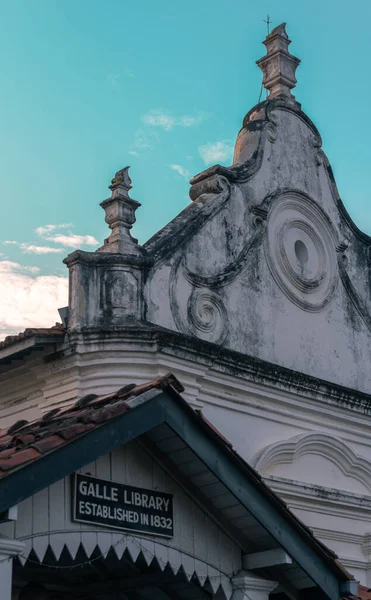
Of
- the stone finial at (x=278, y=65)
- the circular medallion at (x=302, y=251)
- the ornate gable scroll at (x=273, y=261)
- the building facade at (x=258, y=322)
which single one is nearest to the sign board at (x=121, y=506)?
the building facade at (x=258, y=322)

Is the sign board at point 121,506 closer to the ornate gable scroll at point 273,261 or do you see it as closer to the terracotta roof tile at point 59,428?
the terracotta roof tile at point 59,428

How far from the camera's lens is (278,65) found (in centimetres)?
1684

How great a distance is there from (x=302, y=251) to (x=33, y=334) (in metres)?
4.90

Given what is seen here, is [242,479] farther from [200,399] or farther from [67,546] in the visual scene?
[200,399]

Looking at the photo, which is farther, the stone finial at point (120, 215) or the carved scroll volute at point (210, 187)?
the carved scroll volute at point (210, 187)

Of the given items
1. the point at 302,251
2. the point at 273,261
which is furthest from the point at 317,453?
the point at 302,251

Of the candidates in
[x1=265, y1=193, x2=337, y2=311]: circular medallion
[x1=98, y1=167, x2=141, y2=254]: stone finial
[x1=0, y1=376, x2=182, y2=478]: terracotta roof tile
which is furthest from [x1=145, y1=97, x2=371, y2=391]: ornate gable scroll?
[x1=0, y1=376, x2=182, y2=478]: terracotta roof tile

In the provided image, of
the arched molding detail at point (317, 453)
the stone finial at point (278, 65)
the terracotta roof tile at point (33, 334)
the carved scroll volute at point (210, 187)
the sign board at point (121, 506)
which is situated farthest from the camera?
the stone finial at point (278, 65)

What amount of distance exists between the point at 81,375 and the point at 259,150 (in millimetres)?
4537

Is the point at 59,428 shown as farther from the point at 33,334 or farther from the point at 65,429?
the point at 33,334

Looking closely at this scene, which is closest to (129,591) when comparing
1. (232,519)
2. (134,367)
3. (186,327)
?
(232,519)

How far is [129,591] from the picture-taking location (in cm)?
792

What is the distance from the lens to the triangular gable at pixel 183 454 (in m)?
6.69

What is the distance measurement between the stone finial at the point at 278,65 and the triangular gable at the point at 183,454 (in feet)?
32.8
